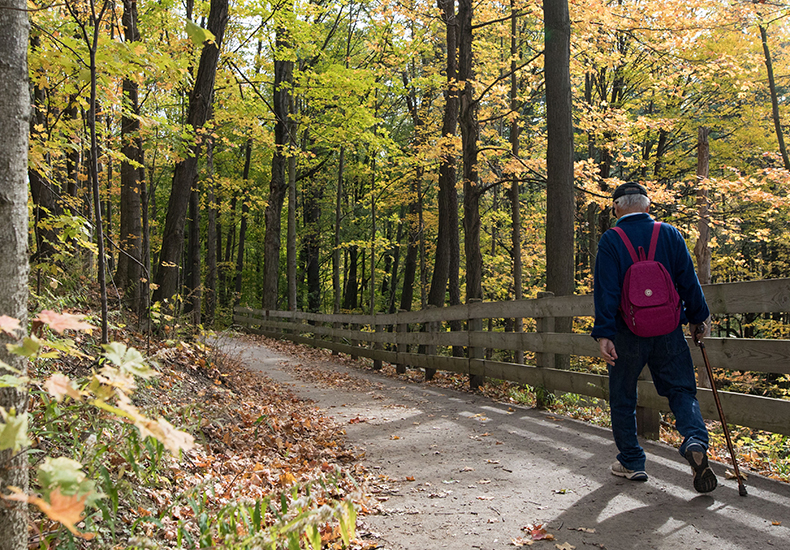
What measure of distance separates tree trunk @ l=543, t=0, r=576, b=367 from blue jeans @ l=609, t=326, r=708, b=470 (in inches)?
182

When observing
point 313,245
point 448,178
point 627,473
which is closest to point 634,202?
point 627,473

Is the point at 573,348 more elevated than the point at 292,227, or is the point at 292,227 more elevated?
the point at 292,227

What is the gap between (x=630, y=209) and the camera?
3986 mm

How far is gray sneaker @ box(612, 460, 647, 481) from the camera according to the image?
3.82 meters

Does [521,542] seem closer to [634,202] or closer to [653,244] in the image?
[653,244]

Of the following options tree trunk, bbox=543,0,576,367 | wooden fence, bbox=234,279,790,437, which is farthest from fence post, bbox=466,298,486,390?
tree trunk, bbox=543,0,576,367

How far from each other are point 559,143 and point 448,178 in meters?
6.54

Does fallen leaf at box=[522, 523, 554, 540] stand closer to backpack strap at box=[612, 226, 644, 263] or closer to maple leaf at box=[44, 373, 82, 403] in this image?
backpack strap at box=[612, 226, 644, 263]

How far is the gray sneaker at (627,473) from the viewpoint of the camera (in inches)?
150

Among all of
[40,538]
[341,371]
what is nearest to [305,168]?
[341,371]

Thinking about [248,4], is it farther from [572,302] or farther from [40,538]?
[40,538]

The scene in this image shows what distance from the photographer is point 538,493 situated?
3793mm

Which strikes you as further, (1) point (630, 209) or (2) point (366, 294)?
(2) point (366, 294)

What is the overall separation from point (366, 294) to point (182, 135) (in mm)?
25878
